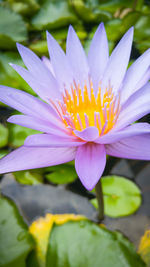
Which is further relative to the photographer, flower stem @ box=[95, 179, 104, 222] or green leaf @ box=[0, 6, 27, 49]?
green leaf @ box=[0, 6, 27, 49]

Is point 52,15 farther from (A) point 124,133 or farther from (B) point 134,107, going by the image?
(A) point 124,133

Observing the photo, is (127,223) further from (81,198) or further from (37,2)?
(37,2)

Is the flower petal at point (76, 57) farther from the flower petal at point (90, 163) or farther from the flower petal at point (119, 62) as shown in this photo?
the flower petal at point (90, 163)

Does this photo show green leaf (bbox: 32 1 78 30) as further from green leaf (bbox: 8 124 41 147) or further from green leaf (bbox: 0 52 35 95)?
green leaf (bbox: 8 124 41 147)

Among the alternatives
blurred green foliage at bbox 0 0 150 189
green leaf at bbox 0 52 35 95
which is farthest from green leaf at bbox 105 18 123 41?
green leaf at bbox 0 52 35 95

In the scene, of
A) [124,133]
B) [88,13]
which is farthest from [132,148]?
[88,13]

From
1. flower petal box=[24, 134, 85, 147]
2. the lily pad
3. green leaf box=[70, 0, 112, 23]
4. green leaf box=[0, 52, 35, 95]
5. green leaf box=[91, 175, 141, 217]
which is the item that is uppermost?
green leaf box=[70, 0, 112, 23]

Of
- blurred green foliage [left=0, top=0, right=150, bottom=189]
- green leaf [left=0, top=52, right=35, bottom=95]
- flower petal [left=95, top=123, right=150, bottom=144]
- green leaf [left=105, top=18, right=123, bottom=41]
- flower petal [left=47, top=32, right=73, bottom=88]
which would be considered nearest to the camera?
flower petal [left=95, top=123, right=150, bottom=144]

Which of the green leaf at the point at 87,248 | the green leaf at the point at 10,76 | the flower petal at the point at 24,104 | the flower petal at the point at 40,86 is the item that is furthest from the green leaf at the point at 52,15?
the green leaf at the point at 87,248
